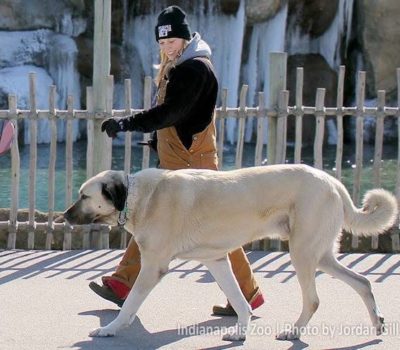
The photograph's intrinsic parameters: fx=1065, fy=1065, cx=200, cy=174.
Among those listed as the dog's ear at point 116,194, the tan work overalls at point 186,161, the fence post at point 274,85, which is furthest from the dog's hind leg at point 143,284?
the fence post at point 274,85

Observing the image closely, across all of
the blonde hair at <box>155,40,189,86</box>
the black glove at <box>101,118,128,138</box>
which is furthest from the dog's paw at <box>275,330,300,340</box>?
the blonde hair at <box>155,40,189,86</box>

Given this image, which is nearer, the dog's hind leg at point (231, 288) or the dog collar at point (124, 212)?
the dog collar at point (124, 212)

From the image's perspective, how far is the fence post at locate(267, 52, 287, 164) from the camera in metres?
9.42

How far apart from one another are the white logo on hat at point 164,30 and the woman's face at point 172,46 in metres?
0.03

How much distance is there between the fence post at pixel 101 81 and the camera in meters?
9.33

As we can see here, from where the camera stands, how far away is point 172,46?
21.3 feet

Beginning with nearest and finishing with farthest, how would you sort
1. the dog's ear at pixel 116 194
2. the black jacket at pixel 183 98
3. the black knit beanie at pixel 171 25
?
the dog's ear at pixel 116 194 → the black jacket at pixel 183 98 → the black knit beanie at pixel 171 25

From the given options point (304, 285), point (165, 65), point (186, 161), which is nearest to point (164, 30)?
point (165, 65)

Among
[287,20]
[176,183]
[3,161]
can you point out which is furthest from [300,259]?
[287,20]

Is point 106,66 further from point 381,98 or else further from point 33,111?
point 381,98

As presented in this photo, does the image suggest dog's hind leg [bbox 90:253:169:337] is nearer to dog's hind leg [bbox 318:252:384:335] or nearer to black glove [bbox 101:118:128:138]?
black glove [bbox 101:118:128:138]

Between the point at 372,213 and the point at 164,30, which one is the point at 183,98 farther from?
the point at 372,213

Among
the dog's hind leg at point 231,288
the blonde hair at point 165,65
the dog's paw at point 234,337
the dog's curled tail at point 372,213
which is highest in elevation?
the blonde hair at point 165,65

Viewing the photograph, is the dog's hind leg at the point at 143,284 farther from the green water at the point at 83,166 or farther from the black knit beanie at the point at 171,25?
the green water at the point at 83,166
